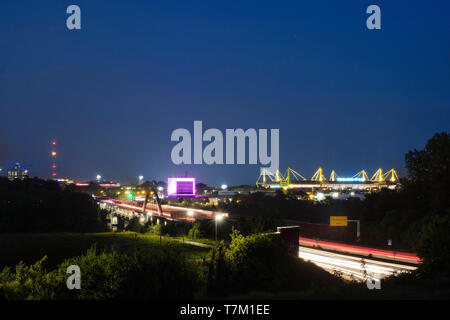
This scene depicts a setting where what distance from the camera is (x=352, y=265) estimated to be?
20953 millimetres

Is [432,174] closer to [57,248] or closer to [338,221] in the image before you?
[338,221]

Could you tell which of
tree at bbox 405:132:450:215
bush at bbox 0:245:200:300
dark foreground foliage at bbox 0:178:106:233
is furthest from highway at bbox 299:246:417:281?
dark foreground foliage at bbox 0:178:106:233

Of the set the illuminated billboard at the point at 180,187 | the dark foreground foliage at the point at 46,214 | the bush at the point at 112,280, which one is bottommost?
the dark foreground foliage at the point at 46,214

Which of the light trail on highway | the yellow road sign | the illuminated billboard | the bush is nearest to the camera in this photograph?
the bush

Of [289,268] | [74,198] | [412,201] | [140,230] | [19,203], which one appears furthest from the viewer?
[74,198]

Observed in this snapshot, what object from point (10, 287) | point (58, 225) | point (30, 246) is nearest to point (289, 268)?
point (10, 287)

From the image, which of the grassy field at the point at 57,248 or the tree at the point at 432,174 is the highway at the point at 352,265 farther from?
the tree at the point at 432,174

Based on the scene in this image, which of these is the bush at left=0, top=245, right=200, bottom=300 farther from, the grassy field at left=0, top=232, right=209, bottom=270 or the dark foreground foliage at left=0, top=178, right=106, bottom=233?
the dark foreground foliage at left=0, top=178, right=106, bottom=233

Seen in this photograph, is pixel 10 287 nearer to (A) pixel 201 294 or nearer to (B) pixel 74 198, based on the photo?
(A) pixel 201 294

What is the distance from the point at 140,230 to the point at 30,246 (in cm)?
1590

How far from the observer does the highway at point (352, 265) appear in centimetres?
1874

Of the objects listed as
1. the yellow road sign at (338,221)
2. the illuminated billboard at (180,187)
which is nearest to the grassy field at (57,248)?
the yellow road sign at (338,221)

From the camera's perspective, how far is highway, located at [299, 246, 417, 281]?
1874 centimetres
